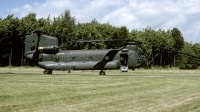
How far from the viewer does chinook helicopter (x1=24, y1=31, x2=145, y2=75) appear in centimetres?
3547

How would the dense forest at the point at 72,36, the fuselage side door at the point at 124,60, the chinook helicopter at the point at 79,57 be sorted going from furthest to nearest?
the dense forest at the point at 72,36
the chinook helicopter at the point at 79,57
the fuselage side door at the point at 124,60

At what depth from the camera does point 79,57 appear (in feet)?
120

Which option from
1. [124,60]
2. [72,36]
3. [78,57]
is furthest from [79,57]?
[72,36]

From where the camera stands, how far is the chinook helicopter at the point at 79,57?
35.5 m

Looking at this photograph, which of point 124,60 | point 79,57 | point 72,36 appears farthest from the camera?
point 72,36

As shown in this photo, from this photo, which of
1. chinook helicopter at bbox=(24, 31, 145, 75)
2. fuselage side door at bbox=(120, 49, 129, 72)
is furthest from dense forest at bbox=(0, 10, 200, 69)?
fuselage side door at bbox=(120, 49, 129, 72)

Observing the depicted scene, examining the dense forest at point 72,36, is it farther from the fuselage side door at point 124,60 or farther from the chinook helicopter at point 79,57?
the fuselage side door at point 124,60

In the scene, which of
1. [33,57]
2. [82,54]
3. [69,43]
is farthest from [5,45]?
[82,54]

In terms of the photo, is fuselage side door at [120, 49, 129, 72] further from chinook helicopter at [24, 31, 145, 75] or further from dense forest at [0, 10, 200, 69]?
dense forest at [0, 10, 200, 69]

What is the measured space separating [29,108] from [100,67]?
987 inches

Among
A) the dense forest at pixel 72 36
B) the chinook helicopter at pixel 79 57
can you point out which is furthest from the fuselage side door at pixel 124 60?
the dense forest at pixel 72 36

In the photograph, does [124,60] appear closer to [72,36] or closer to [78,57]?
[78,57]

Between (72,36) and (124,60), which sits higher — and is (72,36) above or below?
above

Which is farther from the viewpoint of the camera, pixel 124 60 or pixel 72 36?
pixel 72 36
